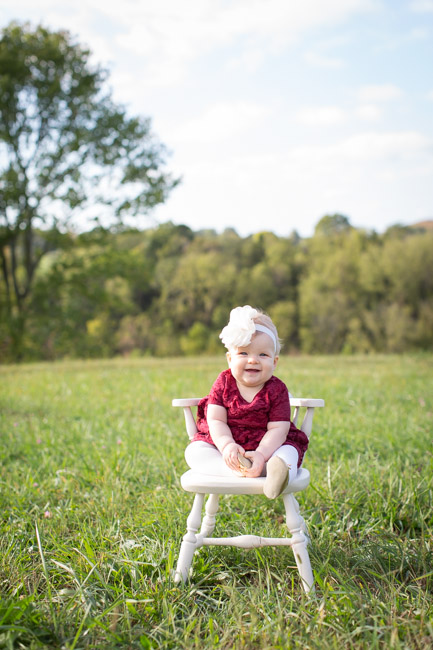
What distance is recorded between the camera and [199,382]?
8.31 metres

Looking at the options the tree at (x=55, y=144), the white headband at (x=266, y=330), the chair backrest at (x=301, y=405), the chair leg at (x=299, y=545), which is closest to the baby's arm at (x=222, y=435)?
the chair backrest at (x=301, y=405)

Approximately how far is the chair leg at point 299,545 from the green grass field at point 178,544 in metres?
0.06

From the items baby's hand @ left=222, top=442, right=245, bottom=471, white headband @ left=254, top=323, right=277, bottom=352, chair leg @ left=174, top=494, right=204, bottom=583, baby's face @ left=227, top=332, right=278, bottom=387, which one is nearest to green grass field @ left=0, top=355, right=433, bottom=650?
chair leg @ left=174, top=494, right=204, bottom=583

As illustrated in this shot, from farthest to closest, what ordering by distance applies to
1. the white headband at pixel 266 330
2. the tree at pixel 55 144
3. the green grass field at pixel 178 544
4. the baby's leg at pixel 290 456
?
the tree at pixel 55 144 < the white headband at pixel 266 330 < the baby's leg at pixel 290 456 < the green grass field at pixel 178 544

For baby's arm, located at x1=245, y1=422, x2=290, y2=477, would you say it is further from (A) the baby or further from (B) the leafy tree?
(B) the leafy tree

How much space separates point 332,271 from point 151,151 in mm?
11629

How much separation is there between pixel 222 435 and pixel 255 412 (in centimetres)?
18

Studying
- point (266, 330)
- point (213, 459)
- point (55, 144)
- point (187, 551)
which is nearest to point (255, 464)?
point (213, 459)

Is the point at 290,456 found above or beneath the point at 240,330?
beneath

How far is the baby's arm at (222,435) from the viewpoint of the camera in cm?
231

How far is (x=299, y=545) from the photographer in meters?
2.30

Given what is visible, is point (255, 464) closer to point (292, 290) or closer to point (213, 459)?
point (213, 459)

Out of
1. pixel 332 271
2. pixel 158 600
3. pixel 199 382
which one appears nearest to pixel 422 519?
pixel 158 600

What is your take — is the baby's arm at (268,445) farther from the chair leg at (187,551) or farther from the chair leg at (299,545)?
the chair leg at (187,551)
